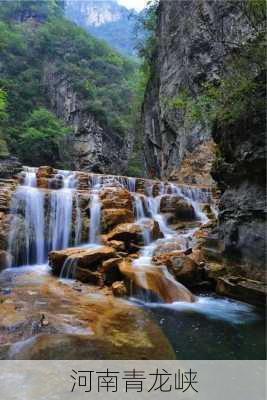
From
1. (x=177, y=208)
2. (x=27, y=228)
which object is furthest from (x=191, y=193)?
(x=27, y=228)

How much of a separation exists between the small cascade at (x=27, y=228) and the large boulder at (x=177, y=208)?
4.87m

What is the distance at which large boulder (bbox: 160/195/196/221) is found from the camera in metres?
13.0

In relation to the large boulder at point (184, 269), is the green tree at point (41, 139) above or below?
above

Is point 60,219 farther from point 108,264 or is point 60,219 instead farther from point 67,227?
point 108,264

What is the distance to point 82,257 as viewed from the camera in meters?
8.06

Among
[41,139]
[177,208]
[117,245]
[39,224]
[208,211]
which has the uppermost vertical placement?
[41,139]

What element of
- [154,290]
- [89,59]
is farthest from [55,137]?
[154,290]

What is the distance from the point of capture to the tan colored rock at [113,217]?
10.7 m

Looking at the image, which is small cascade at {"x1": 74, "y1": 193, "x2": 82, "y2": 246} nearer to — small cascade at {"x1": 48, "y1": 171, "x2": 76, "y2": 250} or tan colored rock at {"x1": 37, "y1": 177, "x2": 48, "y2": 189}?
small cascade at {"x1": 48, "y1": 171, "x2": 76, "y2": 250}

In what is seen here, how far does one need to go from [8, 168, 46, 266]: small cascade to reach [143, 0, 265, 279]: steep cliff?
5.67 m

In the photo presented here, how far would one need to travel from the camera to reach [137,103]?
29062 millimetres

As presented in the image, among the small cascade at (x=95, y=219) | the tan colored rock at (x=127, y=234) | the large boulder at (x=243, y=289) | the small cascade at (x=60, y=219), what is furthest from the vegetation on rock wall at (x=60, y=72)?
the large boulder at (x=243, y=289)

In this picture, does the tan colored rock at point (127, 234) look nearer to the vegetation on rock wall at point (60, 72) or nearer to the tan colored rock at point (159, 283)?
the tan colored rock at point (159, 283)

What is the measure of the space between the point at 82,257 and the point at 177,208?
599 cm
